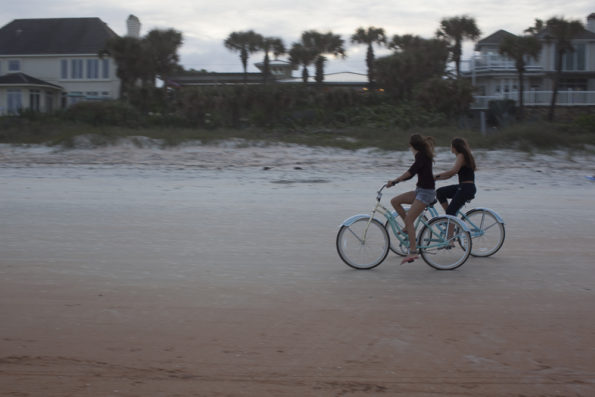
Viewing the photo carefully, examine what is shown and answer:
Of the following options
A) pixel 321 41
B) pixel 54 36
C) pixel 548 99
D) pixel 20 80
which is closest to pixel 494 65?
pixel 548 99

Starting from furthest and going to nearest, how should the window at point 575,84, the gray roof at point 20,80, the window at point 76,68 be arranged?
the window at point 575,84, the window at point 76,68, the gray roof at point 20,80

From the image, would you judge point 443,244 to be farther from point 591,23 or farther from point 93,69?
point 591,23

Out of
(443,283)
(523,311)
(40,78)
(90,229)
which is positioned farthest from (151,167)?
(40,78)

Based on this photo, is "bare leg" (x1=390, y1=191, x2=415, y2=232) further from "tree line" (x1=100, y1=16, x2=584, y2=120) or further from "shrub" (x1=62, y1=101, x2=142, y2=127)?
"tree line" (x1=100, y1=16, x2=584, y2=120)

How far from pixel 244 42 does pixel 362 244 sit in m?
38.6

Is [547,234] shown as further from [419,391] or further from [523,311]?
[419,391]

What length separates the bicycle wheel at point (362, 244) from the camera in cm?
746

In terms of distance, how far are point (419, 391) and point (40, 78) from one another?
45274 millimetres

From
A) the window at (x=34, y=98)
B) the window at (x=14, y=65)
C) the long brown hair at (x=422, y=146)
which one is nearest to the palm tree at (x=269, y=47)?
the window at (x=34, y=98)

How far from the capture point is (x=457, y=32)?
4391 centimetres

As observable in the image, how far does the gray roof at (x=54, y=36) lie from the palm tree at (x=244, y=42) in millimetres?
8786

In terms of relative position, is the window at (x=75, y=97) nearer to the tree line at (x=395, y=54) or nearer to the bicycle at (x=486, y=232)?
the tree line at (x=395, y=54)

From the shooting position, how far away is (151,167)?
1873cm

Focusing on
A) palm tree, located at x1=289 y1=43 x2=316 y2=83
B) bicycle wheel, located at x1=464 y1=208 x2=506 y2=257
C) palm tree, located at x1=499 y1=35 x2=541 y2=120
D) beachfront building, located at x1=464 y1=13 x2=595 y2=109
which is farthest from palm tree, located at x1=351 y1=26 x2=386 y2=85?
bicycle wheel, located at x1=464 y1=208 x2=506 y2=257
